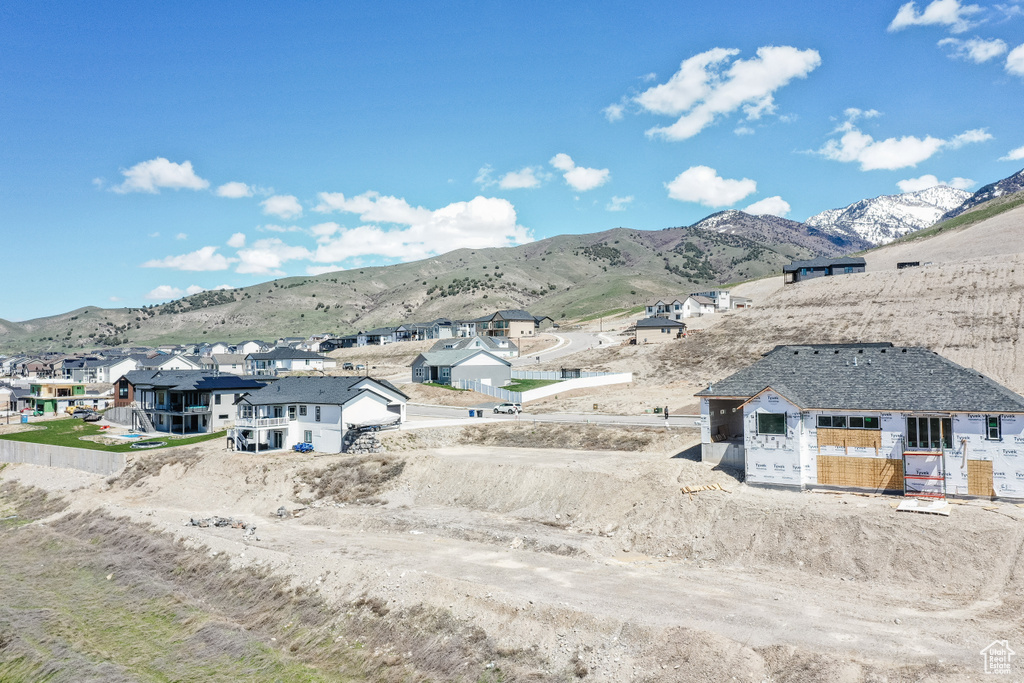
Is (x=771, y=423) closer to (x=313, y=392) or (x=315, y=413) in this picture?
(x=315, y=413)

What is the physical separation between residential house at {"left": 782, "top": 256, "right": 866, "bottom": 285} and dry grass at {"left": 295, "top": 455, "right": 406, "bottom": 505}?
112 m

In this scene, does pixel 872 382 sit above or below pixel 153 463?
above

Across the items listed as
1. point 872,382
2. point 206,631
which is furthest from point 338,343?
point 872,382

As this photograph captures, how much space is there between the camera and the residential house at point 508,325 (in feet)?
485

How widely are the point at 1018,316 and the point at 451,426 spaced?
79842 millimetres

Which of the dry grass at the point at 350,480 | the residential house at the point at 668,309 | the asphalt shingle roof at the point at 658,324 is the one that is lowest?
the dry grass at the point at 350,480

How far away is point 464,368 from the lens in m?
88.1

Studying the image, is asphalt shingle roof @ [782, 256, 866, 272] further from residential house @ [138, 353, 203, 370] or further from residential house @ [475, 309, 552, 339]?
residential house @ [138, 353, 203, 370]

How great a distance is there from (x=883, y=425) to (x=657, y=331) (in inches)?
3133

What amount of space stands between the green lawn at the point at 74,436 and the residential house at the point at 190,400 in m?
2.65

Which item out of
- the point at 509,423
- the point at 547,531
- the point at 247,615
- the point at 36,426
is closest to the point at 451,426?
the point at 509,423

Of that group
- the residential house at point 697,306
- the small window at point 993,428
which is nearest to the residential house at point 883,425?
the small window at point 993,428

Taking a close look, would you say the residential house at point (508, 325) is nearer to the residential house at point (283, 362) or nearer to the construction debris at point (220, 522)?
the residential house at point (283, 362)

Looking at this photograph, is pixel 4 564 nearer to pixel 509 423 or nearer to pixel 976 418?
pixel 509 423
